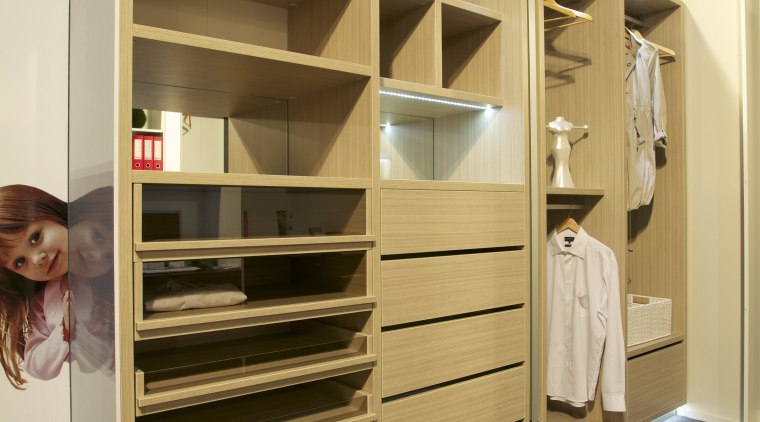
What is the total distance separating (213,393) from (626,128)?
2.09m

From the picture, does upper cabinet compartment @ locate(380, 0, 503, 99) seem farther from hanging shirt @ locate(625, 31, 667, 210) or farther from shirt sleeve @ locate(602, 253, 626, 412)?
shirt sleeve @ locate(602, 253, 626, 412)

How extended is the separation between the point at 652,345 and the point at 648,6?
5.59 feet

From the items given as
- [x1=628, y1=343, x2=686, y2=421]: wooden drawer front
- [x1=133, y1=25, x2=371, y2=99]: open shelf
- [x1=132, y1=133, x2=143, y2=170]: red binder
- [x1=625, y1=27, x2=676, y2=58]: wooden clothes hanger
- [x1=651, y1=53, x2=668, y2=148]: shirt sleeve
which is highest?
[x1=625, y1=27, x2=676, y2=58]: wooden clothes hanger

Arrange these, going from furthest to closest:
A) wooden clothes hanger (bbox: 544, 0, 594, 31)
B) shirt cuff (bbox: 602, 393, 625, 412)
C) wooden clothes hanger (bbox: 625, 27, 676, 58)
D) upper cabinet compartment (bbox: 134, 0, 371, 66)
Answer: wooden clothes hanger (bbox: 625, 27, 676, 58) → shirt cuff (bbox: 602, 393, 625, 412) → wooden clothes hanger (bbox: 544, 0, 594, 31) → upper cabinet compartment (bbox: 134, 0, 371, 66)

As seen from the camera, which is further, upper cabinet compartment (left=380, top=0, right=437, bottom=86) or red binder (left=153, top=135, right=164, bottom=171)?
upper cabinet compartment (left=380, top=0, right=437, bottom=86)

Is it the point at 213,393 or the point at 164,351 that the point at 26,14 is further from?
the point at 213,393

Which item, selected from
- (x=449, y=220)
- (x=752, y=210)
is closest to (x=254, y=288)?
(x=449, y=220)

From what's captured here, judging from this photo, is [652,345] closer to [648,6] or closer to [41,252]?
[648,6]

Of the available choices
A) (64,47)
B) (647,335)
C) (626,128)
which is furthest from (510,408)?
(64,47)

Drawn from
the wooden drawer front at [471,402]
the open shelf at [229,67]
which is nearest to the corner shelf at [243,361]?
the wooden drawer front at [471,402]

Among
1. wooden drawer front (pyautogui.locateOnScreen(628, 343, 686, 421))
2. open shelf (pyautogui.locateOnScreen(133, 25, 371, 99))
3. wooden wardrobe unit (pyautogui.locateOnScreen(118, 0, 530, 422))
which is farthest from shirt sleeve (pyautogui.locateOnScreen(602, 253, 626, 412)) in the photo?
open shelf (pyautogui.locateOnScreen(133, 25, 371, 99))

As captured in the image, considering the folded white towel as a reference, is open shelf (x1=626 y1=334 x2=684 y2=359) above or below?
below

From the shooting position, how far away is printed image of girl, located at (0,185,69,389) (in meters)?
1.54

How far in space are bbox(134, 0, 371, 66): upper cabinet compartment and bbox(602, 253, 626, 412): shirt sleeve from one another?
4.85 feet
